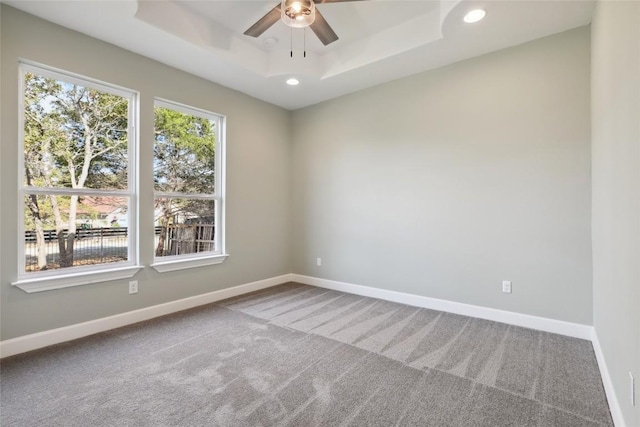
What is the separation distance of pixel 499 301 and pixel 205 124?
4.04 m

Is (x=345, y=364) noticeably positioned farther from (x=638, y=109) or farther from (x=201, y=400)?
(x=638, y=109)

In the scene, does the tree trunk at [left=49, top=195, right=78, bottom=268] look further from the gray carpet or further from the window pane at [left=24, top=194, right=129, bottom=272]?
the gray carpet

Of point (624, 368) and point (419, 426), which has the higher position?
point (624, 368)

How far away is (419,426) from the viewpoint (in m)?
1.62

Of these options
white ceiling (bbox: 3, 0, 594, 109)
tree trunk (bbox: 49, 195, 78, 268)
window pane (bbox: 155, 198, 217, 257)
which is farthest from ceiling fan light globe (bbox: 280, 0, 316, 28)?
tree trunk (bbox: 49, 195, 78, 268)

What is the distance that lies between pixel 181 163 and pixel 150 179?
1.52 feet

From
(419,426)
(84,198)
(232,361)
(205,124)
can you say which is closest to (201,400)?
(232,361)

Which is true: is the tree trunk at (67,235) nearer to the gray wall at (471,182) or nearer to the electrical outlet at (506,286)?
the gray wall at (471,182)

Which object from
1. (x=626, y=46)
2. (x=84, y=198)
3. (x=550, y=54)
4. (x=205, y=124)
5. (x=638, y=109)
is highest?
(x=550, y=54)

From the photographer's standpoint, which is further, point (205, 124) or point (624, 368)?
point (205, 124)

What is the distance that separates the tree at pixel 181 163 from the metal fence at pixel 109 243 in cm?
10

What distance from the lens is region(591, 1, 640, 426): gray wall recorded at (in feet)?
4.20

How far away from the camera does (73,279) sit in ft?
8.82

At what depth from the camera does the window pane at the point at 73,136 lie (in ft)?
8.43
